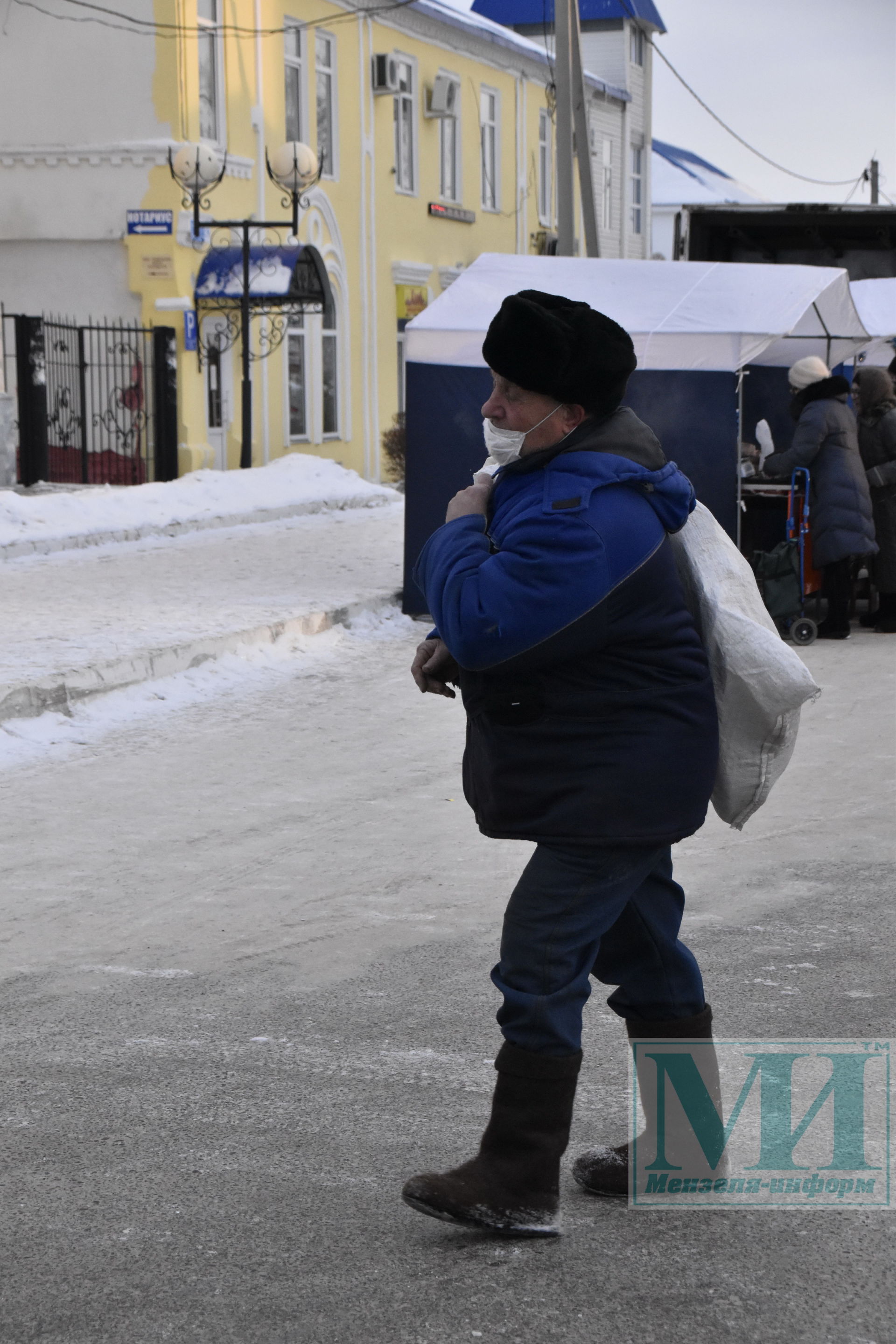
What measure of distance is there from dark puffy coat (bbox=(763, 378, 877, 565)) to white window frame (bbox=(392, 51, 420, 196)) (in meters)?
19.1

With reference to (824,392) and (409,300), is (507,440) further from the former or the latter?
(409,300)

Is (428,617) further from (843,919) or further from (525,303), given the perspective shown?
(525,303)

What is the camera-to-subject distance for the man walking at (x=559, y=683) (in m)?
2.85

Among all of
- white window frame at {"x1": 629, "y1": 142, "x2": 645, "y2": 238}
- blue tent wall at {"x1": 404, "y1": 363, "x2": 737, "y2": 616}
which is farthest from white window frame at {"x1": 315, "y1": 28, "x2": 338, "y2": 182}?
blue tent wall at {"x1": 404, "y1": 363, "x2": 737, "y2": 616}

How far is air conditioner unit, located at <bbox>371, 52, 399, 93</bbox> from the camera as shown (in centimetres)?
2773

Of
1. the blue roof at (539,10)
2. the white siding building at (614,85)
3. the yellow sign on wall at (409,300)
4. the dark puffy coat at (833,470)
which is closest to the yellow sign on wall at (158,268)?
the yellow sign on wall at (409,300)

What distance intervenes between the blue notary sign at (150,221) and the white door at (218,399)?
2.02m

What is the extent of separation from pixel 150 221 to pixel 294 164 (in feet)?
6.94

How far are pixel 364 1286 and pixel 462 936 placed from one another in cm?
214

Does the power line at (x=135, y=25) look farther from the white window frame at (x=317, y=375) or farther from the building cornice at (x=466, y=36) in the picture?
the building cornice at (x=466, y=36)

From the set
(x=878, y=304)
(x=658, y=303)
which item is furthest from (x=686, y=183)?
(x=658, y=303)

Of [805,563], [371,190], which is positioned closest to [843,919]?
[805,563]

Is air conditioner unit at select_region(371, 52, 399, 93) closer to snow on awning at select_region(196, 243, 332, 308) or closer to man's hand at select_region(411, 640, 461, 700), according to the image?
snow on awning at select_region(196, 243, 332, 308)

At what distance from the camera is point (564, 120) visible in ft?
62.5
